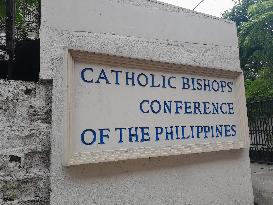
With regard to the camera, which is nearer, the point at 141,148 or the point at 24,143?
the point at 24,143

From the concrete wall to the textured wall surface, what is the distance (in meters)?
0.08

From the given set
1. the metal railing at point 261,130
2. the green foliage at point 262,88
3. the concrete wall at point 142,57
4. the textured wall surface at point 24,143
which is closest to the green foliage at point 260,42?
the green foliage at point 262,88

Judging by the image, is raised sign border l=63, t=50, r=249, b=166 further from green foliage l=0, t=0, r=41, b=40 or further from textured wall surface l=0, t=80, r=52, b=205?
green foliage l=0, t=0, r=41, b=40

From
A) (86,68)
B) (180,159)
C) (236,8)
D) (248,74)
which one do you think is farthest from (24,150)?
(236,8)

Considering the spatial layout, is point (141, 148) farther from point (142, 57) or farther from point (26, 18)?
point (26, 18)

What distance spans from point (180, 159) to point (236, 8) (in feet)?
63.3

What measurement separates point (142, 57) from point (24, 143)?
131cm

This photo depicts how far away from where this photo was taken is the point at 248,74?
1798cm

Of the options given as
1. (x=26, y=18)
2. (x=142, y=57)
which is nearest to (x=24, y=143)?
(x=142, y=57)

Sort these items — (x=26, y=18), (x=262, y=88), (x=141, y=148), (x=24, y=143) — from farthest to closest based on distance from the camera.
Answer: (x=262, y=88), (x=26, y=18), (x=141, y=148), (x=24, y=143)

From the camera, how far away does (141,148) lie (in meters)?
2.58

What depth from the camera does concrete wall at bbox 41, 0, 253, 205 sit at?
7.56ft

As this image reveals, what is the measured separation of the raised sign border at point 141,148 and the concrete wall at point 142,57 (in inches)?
2.2

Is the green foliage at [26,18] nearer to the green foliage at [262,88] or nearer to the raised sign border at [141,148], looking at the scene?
the raised sign border at [141,148]
